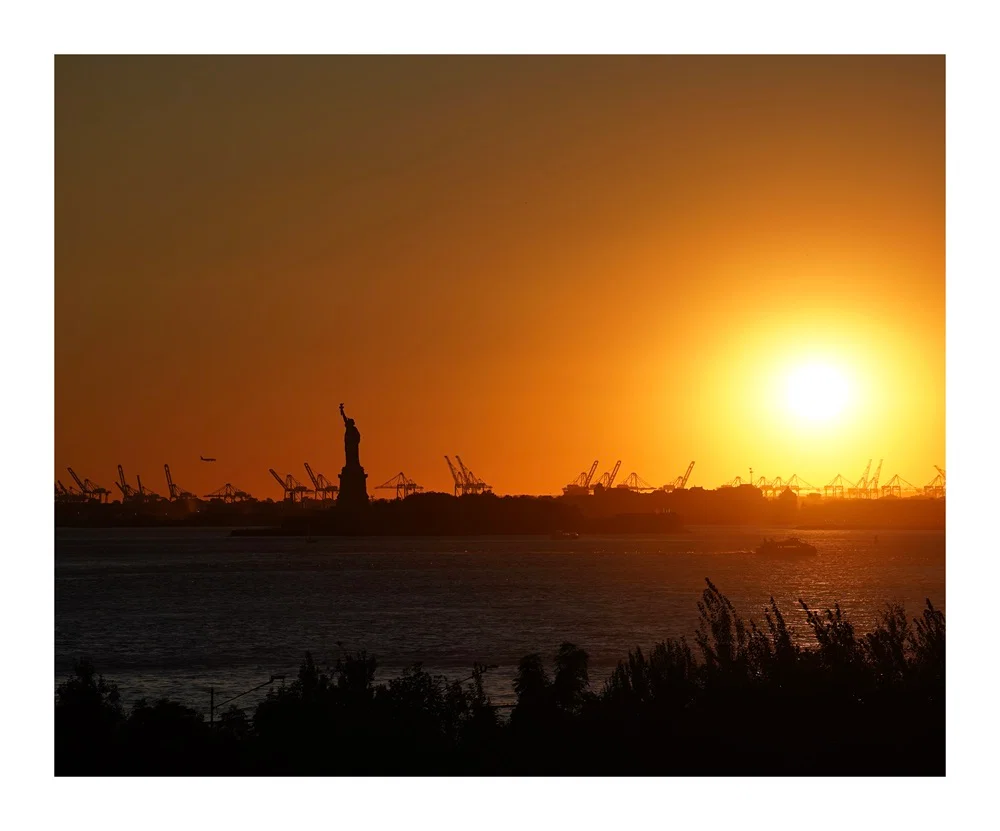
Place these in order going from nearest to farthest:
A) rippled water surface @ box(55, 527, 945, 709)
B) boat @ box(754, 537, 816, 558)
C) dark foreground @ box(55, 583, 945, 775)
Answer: dark foreground @ box(55, 583, 945, 775)
rippled water surface @ box(55, 527, 945, 709)
boat @ box(754, 537, 816, 558)

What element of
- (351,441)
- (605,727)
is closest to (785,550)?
(351,441)

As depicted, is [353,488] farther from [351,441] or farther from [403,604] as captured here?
[403,604]

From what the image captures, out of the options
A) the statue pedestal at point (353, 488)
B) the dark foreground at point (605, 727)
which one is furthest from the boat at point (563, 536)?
the dark foreground at point (605, 727)

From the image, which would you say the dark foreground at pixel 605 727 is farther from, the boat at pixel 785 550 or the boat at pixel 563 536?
the boat at pixel 563 536

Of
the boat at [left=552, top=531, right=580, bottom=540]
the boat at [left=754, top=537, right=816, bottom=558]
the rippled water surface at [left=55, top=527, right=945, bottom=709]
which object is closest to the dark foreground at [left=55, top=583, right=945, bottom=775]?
the rippled water surface at [left=55, top=527, right=945, bottom=709]

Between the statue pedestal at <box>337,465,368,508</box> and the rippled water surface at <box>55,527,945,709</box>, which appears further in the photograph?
the statue pedestal at <box>337,465,368,508</box>

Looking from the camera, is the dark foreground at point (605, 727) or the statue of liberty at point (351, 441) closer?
the dark foreground at point (605, 727)

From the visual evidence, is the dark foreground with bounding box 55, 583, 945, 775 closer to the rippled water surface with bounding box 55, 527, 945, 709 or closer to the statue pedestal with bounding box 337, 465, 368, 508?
the rippled water surface with bounding box 55, 527, 945, 709
